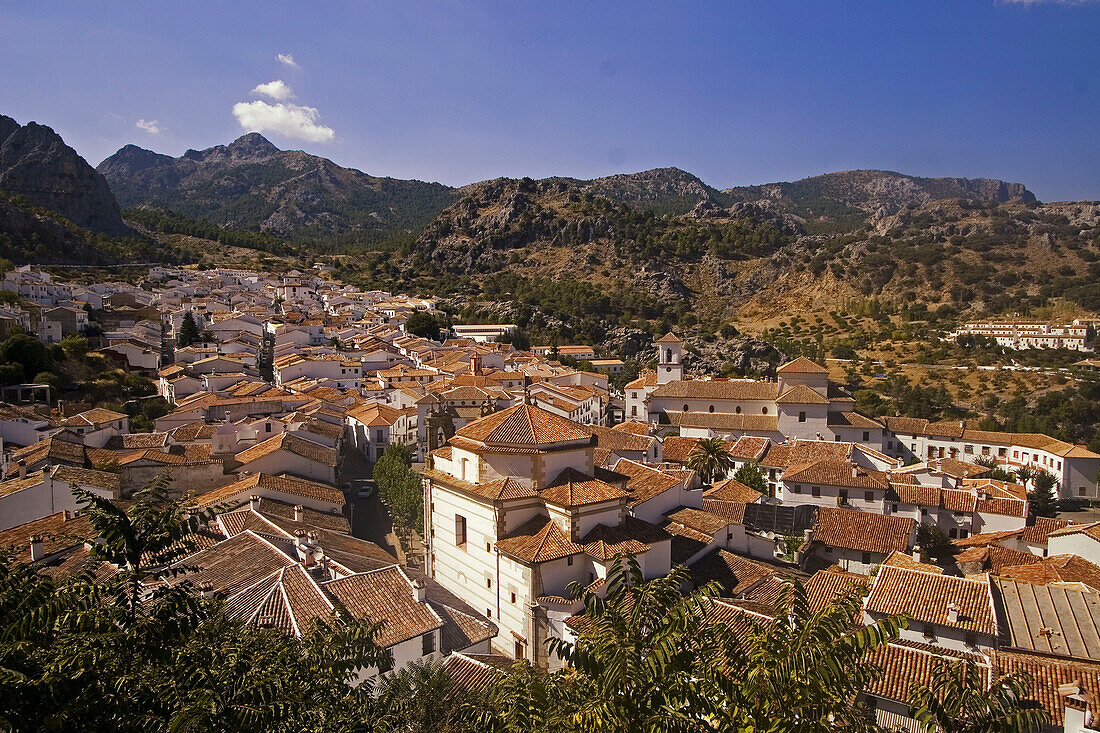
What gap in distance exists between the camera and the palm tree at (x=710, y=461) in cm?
3434

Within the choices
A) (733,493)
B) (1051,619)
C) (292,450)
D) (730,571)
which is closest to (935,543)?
(733,493)

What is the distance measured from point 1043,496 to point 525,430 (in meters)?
32.0

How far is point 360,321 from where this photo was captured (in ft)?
255

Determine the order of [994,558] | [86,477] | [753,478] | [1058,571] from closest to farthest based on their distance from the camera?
1. [1058,571]
2. [86,477]
3. [994,558]
4. [753,478]

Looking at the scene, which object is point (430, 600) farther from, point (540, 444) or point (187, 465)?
point (187, 465)

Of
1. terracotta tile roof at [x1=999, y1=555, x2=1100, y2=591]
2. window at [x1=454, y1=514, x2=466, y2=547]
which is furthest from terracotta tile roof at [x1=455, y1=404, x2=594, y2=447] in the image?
terracotta tile roof at [x1=999, y1=555, x2=1100, y2=591]

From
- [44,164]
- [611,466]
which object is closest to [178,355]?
[611,466]

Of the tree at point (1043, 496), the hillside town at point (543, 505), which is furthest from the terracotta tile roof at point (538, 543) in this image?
the tree at point (1043, 496)

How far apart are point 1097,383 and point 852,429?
29419mm

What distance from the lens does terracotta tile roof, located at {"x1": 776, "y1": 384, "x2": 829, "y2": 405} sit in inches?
1690

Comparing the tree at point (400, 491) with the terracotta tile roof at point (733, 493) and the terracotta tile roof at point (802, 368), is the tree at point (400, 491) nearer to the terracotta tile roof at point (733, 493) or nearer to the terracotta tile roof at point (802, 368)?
the terracotta tile roof at point (733, 493)

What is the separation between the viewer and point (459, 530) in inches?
758

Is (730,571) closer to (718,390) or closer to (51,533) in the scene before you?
(51,533)

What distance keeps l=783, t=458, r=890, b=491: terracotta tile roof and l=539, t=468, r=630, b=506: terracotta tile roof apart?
55.7 feet
